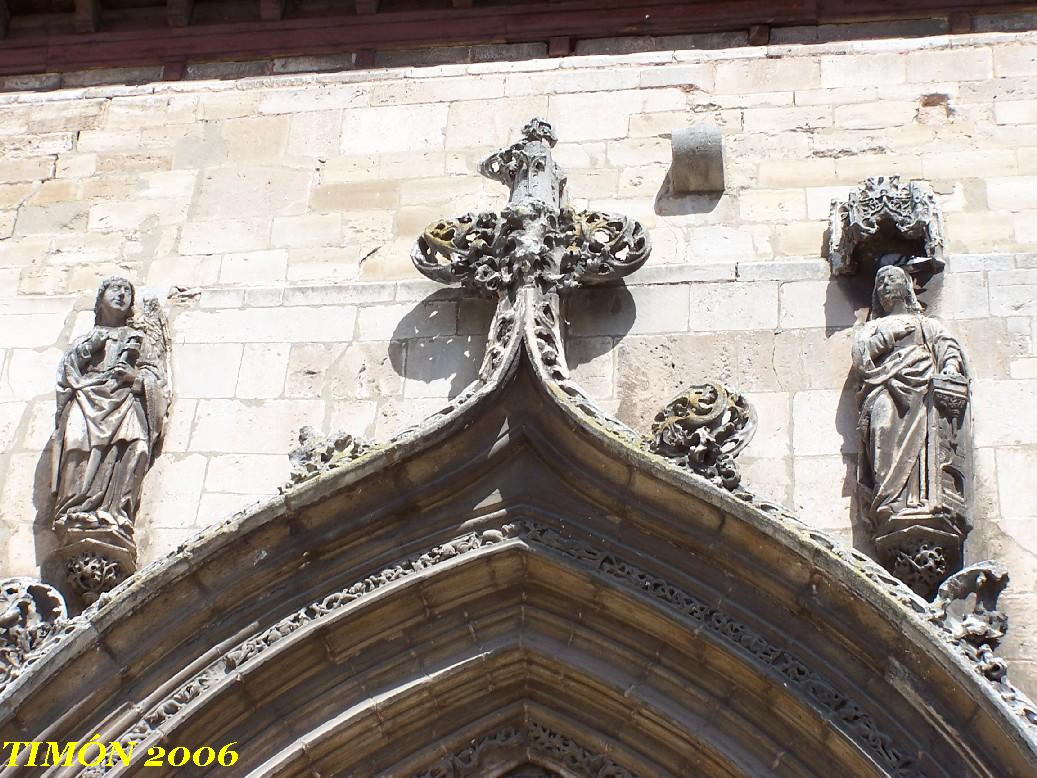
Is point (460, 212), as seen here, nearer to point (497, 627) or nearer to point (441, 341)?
point (441, 341)

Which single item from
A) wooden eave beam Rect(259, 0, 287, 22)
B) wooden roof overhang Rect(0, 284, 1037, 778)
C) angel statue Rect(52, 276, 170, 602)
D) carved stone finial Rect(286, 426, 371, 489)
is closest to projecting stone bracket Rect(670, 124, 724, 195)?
wooden roof overhang Rect(0, 284, 1037, 778)

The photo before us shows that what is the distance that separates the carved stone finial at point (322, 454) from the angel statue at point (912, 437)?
2.15 metres

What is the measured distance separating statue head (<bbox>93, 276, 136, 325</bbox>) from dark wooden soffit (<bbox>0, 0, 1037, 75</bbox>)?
2.00m

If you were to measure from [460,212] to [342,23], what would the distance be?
5.25 feet

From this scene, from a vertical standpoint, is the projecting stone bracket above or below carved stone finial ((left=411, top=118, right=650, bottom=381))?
above

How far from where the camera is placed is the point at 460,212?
10094mm

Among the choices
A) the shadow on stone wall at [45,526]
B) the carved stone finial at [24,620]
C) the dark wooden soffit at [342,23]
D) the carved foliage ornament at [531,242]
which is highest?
the dark wooden soffit at [342,23]

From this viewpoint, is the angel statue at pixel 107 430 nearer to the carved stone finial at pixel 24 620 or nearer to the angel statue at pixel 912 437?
the carved stone finial at pixel 24 620

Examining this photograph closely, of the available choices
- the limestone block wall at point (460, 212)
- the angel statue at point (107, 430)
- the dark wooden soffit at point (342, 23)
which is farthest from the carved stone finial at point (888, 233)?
the angel statue at point (107, 430)

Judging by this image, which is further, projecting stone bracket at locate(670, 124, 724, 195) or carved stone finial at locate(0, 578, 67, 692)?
projecting stone bracket at locate(670, 124, 724, 195)

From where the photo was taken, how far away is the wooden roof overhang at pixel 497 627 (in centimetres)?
820

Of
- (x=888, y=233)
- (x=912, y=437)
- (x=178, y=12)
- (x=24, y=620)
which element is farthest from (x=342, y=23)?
(x=912, y=437)

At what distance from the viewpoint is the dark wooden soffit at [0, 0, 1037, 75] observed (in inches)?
422

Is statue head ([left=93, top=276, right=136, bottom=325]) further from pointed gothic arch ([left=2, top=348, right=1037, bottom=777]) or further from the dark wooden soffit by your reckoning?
the dark wooden soffit
